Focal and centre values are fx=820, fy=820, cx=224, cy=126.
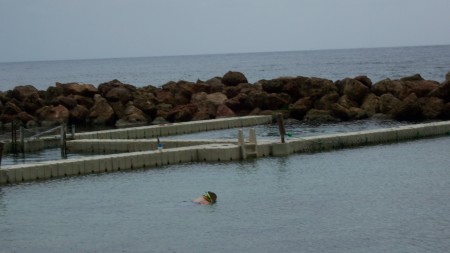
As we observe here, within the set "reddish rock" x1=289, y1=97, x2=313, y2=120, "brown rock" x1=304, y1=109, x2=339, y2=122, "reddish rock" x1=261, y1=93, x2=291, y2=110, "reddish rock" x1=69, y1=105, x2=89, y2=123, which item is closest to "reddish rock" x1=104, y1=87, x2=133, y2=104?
"reddish rock" x1=69, y1=105, x2=89, y2=123

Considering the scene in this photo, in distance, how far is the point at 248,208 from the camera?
22.2m

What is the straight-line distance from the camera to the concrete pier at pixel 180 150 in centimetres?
2808

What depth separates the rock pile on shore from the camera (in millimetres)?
45562

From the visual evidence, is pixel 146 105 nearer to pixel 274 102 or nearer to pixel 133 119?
pixel 133 119

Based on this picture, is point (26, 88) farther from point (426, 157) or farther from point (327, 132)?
point (426, 157)

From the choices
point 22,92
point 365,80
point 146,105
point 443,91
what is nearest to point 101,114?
point 146,105

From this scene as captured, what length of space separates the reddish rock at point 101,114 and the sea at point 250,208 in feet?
65.3

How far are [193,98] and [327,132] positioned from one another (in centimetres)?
1301

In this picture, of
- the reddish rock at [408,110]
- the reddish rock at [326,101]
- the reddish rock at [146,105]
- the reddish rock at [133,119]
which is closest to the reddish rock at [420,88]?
the reddish rock at [408,110]

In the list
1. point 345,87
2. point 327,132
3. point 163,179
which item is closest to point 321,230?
point 163,179

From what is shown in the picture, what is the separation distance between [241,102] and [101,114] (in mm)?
8409

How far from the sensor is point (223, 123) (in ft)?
142

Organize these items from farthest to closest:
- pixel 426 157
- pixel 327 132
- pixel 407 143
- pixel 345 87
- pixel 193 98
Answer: pixel 193 98 < pixel 345 87 < pixel 327 132 < pixel 407 143 < pixel 426 157

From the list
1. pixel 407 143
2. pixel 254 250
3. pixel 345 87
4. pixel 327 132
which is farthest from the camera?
pixel 345 87
